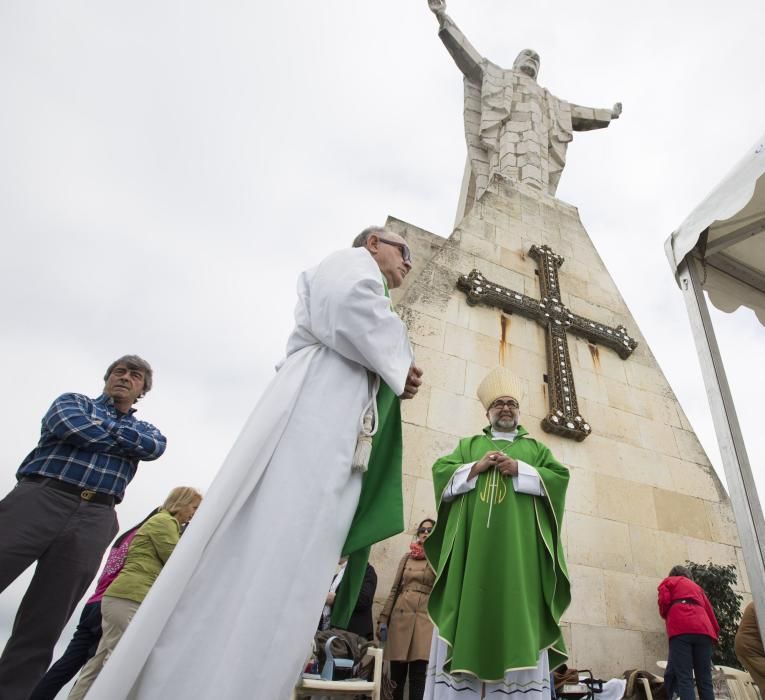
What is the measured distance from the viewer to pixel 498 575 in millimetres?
2518

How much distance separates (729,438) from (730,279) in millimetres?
1178

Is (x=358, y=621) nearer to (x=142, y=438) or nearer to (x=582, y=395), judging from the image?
(x=142, y=438)

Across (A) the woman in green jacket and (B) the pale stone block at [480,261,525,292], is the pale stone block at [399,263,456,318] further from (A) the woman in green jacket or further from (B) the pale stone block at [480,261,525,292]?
(A) the woman in green jacket

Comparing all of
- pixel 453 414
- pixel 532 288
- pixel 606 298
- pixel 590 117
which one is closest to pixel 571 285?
pixel 606 298

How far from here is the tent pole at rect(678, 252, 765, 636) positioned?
2.06 m

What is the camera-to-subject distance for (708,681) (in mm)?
3416

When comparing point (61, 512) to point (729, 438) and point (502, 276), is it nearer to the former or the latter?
point (729, 438)

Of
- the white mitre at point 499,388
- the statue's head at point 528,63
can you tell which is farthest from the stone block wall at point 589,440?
the statue's head at point 528,63

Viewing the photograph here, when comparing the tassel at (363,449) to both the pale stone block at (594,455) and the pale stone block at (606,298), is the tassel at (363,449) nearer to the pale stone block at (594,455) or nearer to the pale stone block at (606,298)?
the pale stone block at (594,455)

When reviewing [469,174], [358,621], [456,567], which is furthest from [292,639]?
[469,174]

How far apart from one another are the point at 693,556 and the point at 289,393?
15.9 feet

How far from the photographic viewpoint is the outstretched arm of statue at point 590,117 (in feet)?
33.2

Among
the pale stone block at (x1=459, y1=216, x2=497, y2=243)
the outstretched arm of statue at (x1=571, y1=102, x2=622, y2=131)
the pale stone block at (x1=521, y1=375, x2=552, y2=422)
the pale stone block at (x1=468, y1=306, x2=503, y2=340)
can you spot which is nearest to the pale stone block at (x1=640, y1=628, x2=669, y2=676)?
the pale stone block at (x1=521, y1=375, x2=552, y2=422)

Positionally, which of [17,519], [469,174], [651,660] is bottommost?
[17,519]
